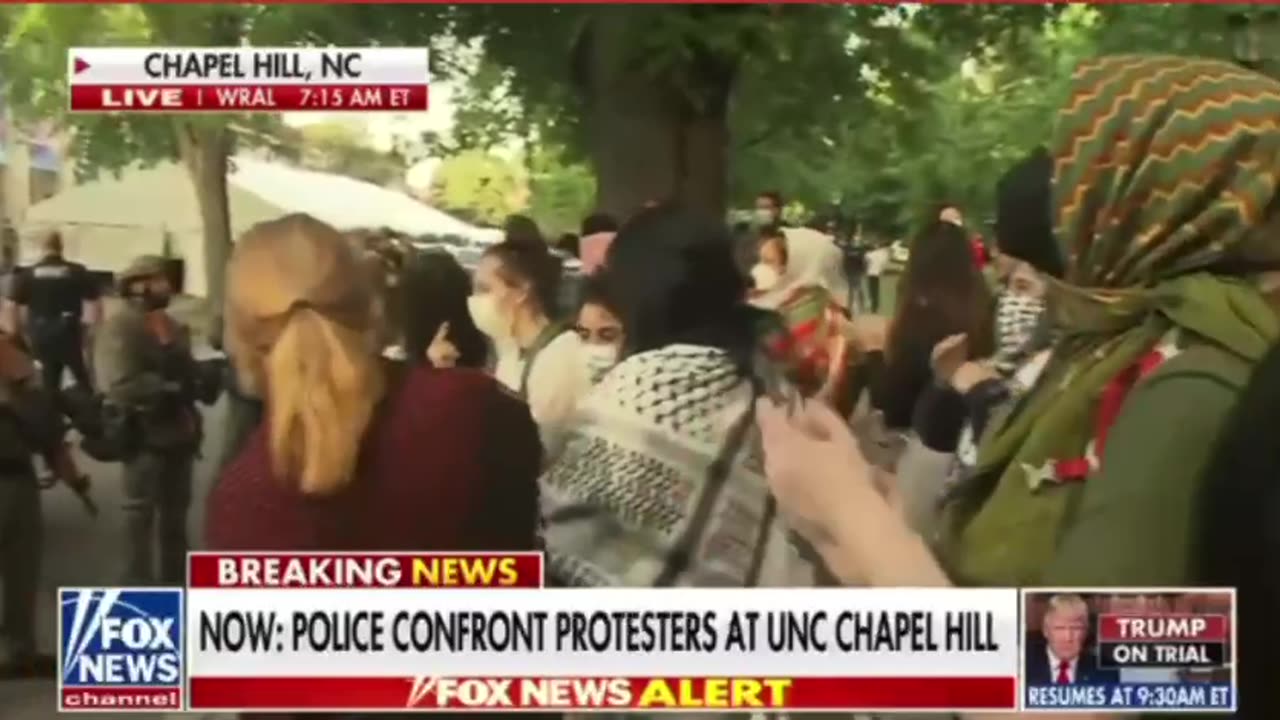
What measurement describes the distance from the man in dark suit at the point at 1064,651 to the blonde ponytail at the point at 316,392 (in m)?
1.12

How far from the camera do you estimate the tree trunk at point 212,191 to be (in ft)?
8.23

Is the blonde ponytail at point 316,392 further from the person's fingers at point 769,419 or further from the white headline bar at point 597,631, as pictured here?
the person's fingers at point 769,419

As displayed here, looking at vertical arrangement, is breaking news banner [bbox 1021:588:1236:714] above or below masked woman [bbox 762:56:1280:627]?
below

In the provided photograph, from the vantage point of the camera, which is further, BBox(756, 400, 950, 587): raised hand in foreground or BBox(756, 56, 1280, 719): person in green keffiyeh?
BBox(756, 400, 950, 587): raised hand in foreground

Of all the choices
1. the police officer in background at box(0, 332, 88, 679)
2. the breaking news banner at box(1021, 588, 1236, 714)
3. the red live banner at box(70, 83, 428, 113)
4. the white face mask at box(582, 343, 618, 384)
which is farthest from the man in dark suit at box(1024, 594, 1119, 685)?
the police officer in background at box(0, 332, 88, 679)

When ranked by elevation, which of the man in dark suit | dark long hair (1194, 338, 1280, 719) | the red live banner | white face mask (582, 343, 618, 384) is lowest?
the man in dark suit

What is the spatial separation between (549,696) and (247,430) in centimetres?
64

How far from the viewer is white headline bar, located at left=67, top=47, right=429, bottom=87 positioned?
249cm

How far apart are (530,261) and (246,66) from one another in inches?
20.9

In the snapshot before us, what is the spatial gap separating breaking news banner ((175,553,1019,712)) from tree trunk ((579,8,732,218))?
24.1 inches

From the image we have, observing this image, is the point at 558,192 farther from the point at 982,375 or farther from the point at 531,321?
the point at 982,375

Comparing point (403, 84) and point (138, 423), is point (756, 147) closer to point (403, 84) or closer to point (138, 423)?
point (403, 84)

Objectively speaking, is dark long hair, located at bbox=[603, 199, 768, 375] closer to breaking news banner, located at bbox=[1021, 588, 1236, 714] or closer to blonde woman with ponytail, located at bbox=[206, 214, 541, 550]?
blonde woman with ponytail, located at bbox=[206, 214, 541, 550]

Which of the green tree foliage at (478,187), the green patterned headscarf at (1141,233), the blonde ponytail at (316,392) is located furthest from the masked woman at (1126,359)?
the blonde ponytail at (316,392)
